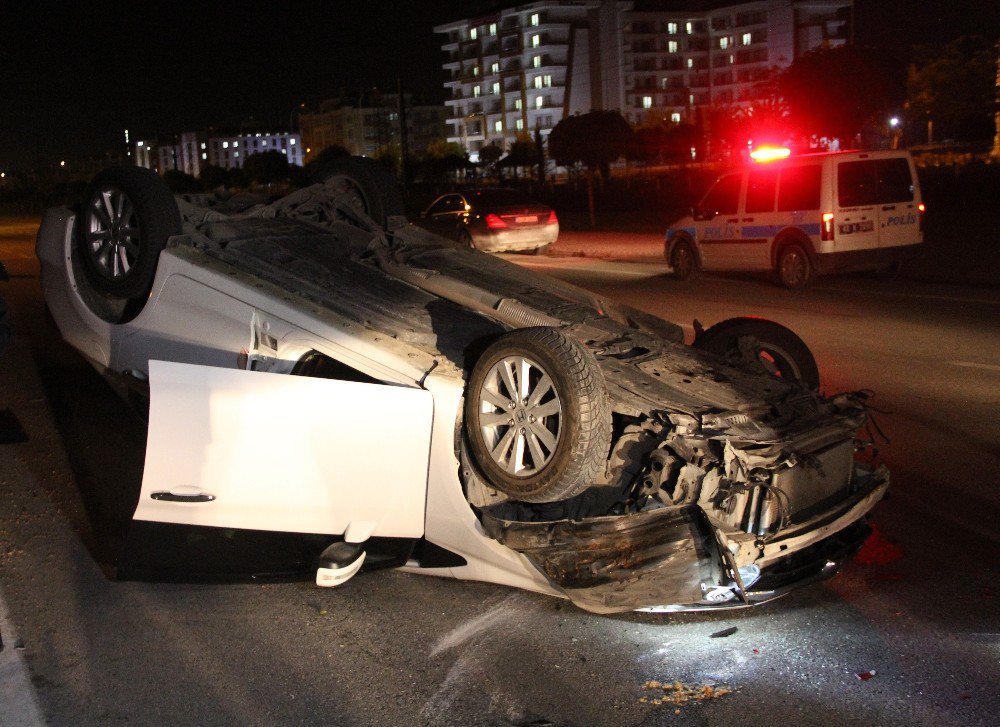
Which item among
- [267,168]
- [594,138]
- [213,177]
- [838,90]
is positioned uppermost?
[267,168]

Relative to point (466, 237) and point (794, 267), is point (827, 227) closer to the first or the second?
point (794, 267)

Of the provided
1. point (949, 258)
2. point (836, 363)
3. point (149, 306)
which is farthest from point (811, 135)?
point (149, 306)

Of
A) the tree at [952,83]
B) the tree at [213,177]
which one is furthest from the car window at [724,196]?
the tree at [213,177]

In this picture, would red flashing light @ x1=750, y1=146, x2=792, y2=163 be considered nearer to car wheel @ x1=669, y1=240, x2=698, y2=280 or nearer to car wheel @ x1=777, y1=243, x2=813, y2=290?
car wheel @ x1=777, y1=243, x2=813, y2=290

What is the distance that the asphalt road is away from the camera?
3.49 m

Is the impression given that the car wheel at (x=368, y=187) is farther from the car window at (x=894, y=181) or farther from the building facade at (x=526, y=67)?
the building facade at (x=526, y=67)

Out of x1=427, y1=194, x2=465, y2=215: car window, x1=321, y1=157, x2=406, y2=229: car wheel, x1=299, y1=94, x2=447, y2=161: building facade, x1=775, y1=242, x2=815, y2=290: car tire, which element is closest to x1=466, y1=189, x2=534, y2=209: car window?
x1=427, y1=194, x2=465, y2=215: car window

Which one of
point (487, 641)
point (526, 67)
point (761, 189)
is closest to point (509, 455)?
point (487, 641)

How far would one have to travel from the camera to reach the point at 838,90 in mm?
28359

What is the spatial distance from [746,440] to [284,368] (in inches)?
82.6

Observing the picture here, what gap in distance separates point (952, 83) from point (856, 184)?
27.7 m

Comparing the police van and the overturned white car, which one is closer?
the overturned white car

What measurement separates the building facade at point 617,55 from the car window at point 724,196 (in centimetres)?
8649

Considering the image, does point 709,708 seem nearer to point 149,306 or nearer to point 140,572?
point 140,572
